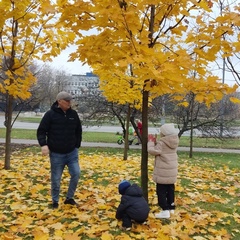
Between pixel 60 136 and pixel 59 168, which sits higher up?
pixel 60 136

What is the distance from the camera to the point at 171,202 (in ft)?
14.1

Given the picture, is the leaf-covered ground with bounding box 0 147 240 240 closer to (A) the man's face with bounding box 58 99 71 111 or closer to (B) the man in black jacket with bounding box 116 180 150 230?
(B) the man in black jacket with bounding box 116 180 150 230

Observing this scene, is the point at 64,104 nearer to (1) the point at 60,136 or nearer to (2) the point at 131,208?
(1) the point at 60,136

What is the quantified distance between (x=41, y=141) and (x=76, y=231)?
1.27 meters

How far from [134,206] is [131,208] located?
1.6 inches

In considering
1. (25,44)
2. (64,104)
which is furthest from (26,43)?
(64,104)

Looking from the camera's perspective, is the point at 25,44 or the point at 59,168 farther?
the point at 25,44

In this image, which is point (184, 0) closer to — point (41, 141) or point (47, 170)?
point (41, 141)

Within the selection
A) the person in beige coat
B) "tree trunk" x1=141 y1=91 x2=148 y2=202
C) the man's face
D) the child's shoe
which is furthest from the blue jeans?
the child's shoe

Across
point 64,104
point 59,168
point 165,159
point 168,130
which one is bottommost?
point 59,168

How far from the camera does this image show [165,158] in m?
4.16

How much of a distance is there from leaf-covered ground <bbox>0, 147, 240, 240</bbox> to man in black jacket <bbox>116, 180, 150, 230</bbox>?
98 mm

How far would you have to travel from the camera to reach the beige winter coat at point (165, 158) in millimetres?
4145

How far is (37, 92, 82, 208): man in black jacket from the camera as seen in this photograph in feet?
14.2
